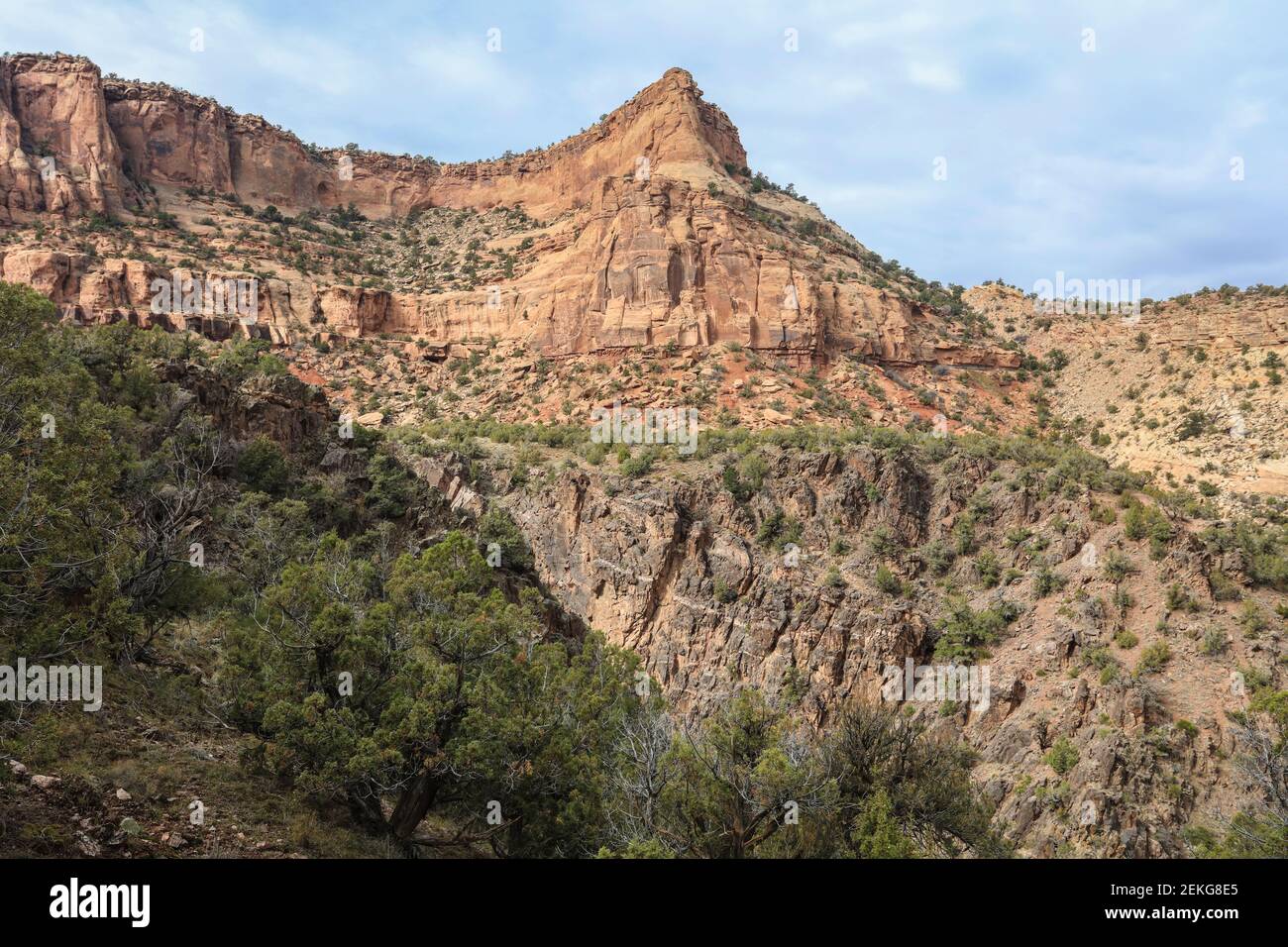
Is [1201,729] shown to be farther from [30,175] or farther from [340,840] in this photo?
[30,175]

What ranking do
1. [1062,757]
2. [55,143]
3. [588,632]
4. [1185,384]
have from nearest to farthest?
[1062,757], [588,632], [1185,384], [55,143]

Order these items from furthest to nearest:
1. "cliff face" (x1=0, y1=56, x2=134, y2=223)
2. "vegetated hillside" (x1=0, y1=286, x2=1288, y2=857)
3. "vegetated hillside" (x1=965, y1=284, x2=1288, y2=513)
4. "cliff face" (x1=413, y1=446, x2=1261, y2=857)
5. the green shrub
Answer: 1. "cliff face" (x1=0, y1=56, x2=134, y2=223)
2. "vegetated hillside" (x1=965, y1=284, x2=1288, y2=513)
3. the green shrub
4. "cliff face" (x1=413, y1=446, x2=1261, y2=857)
5. "vegetated hillside" (x1=0, y1=286, x2=1288, y2=857)

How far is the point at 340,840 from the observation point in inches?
411

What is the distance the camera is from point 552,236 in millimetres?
61469

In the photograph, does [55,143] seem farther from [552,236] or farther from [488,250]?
[552,236]

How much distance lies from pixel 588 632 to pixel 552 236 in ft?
151

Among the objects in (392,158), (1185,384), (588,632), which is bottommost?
(588,632)

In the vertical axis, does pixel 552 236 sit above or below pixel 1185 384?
above

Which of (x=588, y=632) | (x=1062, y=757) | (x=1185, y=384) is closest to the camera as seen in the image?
(x=1062, y=757)

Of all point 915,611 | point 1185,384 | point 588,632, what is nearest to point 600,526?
point 588,632

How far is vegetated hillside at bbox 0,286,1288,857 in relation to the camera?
1038 centimetres

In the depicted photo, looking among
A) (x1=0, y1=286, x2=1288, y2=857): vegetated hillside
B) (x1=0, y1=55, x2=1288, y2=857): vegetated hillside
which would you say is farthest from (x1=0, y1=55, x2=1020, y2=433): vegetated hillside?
(x1=0, y1=286, x2=1288, y2=857): vegetated hillside

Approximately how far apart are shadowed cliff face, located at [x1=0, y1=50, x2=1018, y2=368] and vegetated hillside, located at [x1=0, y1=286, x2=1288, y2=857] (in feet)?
47.7

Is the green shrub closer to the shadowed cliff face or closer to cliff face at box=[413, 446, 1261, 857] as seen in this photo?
cliff face at box=[413, 446, 1261, 857]
